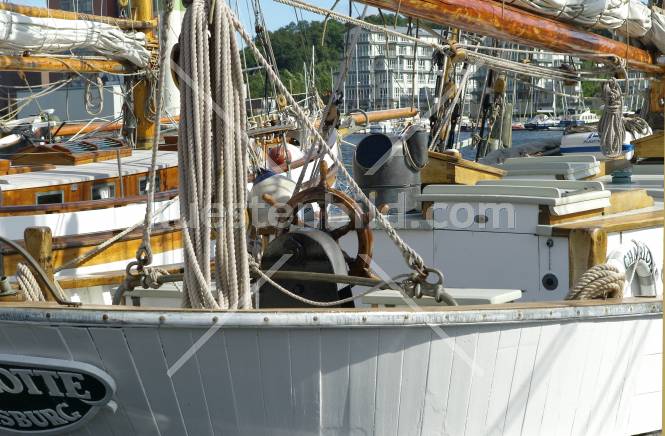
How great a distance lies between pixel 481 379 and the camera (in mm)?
6684

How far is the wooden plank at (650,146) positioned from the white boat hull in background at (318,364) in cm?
A: 611

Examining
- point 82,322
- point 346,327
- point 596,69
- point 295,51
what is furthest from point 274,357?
point 295,51

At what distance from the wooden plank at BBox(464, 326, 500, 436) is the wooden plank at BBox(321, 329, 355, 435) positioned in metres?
0.82

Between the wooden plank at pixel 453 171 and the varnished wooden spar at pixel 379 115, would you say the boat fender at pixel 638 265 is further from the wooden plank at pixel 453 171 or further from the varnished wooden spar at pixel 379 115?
the varnished wooden spar at pixel 379 115

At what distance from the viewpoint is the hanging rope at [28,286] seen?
21.9 ft

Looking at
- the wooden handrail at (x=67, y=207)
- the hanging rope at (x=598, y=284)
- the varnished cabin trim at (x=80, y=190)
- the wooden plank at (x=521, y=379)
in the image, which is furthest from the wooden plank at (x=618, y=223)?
the varnished cabin trim at (x=80, y=190)

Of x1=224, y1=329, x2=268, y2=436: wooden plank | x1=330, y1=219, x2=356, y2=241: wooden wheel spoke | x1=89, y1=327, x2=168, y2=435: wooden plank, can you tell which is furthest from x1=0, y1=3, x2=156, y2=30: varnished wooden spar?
x1=224, y1=329, x2=268, y2=436: wooden plank

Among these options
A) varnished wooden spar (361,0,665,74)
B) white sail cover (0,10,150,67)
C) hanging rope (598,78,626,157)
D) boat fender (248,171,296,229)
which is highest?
white sail cover (0,10,150,67)

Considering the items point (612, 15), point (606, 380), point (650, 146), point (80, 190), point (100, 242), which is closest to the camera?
point (606, 380)

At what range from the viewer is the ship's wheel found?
7523 millimetres

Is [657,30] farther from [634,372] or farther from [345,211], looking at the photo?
[345,211]

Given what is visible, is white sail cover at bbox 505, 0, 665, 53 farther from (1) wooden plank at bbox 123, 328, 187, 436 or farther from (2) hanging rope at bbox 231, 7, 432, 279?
(1) wooden plank at bbox 123, 328, 187, 436

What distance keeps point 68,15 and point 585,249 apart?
11.4 meters

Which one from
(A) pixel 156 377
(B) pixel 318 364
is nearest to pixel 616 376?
(B) pixel 318 364
